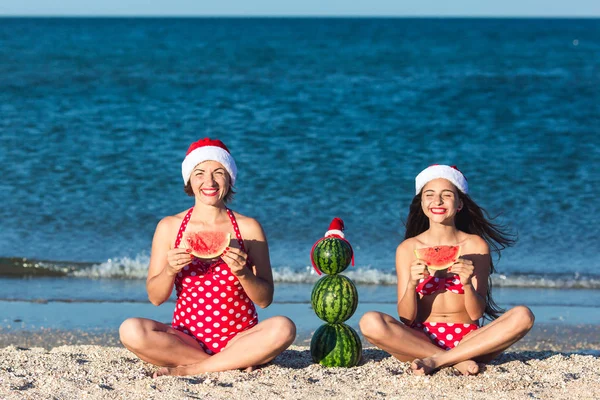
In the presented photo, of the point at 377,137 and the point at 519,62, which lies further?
the point at 519,62

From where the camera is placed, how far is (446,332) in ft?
18.1

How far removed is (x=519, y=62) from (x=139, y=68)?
1619 cm

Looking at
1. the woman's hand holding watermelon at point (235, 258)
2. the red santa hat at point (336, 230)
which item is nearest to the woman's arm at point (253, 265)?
the woman's hand holding watermelon at point (235, 258)

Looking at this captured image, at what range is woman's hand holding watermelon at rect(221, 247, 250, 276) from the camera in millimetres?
5016

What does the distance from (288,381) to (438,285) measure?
1.18m

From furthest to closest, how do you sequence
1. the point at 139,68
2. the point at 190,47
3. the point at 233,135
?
the point at 190,47
the point at 139,68
the point at 233,135

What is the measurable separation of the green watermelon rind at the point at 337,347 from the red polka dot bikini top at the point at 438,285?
53cm

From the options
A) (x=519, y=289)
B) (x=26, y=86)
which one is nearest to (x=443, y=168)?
(x=519, y=289)

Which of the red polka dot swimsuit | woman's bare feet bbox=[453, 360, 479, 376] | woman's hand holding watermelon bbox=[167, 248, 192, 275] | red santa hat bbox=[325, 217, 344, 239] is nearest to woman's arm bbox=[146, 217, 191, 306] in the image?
woman's hand holding watermelon bbox=[167, 248, 192, 275]

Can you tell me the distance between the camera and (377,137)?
17.9m

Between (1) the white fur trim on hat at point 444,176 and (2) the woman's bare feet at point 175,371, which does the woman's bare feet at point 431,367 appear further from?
(2) the woman's bare feet at point 175,371

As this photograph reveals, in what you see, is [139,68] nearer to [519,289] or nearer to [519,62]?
[519,62]

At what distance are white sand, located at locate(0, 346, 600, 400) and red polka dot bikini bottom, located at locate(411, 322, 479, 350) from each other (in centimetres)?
25

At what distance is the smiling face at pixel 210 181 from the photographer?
538 cm
